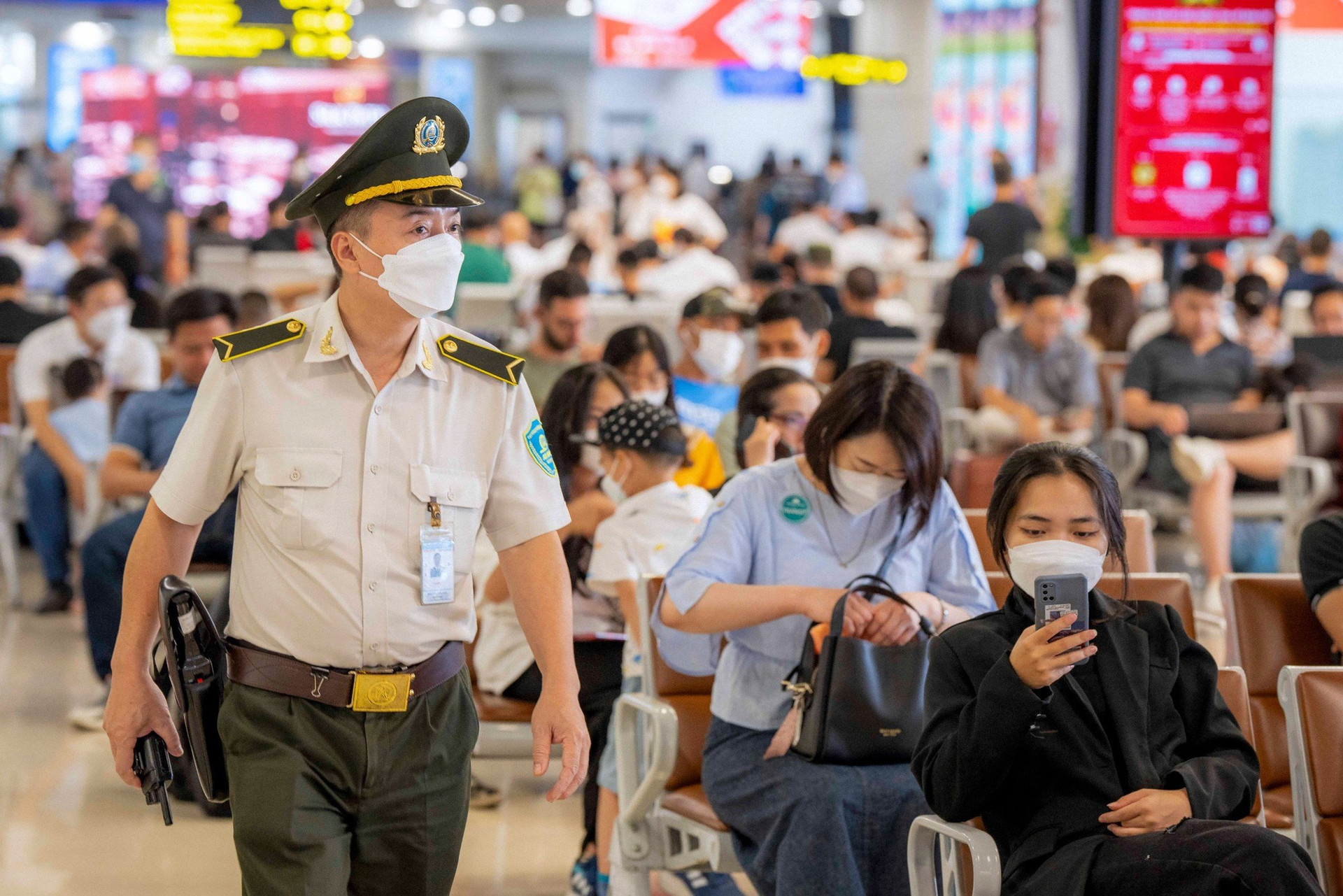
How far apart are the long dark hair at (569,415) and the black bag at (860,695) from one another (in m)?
1.17

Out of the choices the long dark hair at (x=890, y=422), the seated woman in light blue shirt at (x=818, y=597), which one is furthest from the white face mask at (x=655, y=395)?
the long dark hair at (x=890, y=422)

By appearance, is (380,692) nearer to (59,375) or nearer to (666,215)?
(59,375)

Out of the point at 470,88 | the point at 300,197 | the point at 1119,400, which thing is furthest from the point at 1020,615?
the point at 470,88

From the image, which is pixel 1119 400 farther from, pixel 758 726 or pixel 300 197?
pixel 300 197

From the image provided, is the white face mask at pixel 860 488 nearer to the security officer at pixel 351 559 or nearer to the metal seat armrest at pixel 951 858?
the metal seat armrest at pixel 951 858

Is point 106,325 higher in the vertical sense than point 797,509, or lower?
higher

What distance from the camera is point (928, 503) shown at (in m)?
2.81

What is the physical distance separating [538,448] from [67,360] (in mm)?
4569

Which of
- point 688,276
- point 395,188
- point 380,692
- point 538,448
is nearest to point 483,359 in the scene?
point 538,448

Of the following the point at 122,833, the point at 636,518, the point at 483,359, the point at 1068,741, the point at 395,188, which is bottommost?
the point at 122,833

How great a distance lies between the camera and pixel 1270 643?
10.0 ft

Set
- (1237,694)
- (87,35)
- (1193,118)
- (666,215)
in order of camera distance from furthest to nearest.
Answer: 1. (87,35)
2. (666,215)
3. (1193,118)
4. (1237,694)

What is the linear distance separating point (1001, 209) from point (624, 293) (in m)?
2.89

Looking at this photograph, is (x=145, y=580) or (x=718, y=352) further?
(x=718, y=352)
